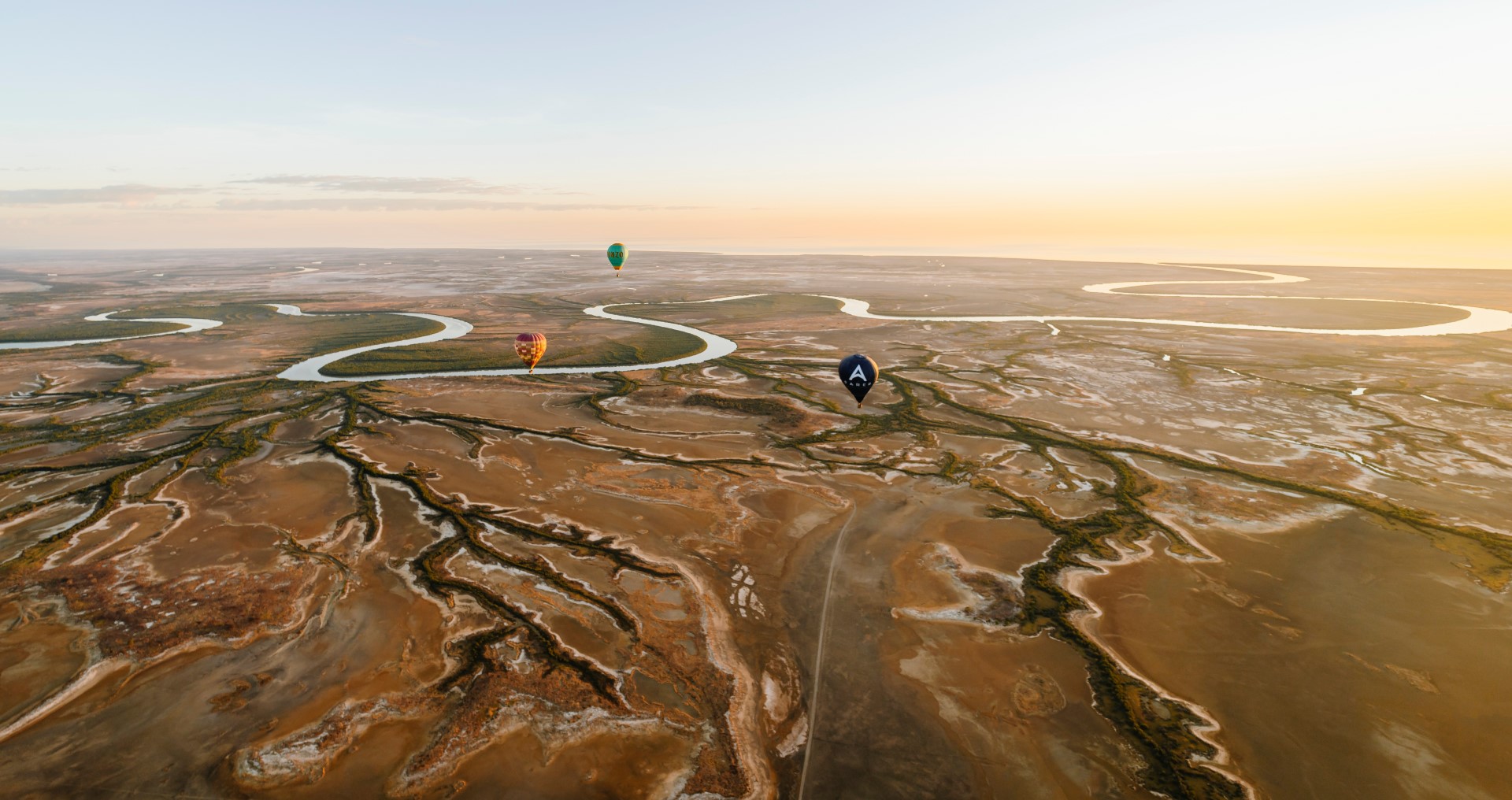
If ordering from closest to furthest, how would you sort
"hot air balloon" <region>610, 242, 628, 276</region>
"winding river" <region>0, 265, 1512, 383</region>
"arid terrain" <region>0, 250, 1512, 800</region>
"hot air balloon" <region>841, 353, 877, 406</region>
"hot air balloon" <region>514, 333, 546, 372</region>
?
1. "arid terrain" <region>0, 250, 1512, 800</region>
2. "hot air balloon" <region>841, 353, 877, 406</region>
3. "hot air balloon" <region>514, 333, 546, 372</region>
4. "winding river" <region>0, 265, 1512, 383</region>
5. "hot air balloon" <region>610, 242, 628, 276</region>

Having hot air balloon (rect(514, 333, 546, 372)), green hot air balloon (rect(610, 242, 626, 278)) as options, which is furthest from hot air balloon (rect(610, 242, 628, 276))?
hot air balloon (rect(514, 333, 546, 372))

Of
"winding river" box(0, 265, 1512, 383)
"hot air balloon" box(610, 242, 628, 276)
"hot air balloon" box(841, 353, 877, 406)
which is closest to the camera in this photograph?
"hot air balloon" box(841, 353, 877, 406)

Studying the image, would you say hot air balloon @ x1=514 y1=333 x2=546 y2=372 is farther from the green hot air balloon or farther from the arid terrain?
the green hot air balloon

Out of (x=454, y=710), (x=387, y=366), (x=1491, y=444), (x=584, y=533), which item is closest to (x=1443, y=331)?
(x=1491, y=444)

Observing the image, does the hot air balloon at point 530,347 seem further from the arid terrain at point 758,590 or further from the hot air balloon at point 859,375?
the hot air balloon at point 859,375

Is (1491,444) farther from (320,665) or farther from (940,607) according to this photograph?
(320,665)

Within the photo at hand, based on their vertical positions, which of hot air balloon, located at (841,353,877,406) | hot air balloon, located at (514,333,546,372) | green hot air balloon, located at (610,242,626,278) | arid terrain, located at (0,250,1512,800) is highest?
green hot air balloon, located at (610,242,626,278)
